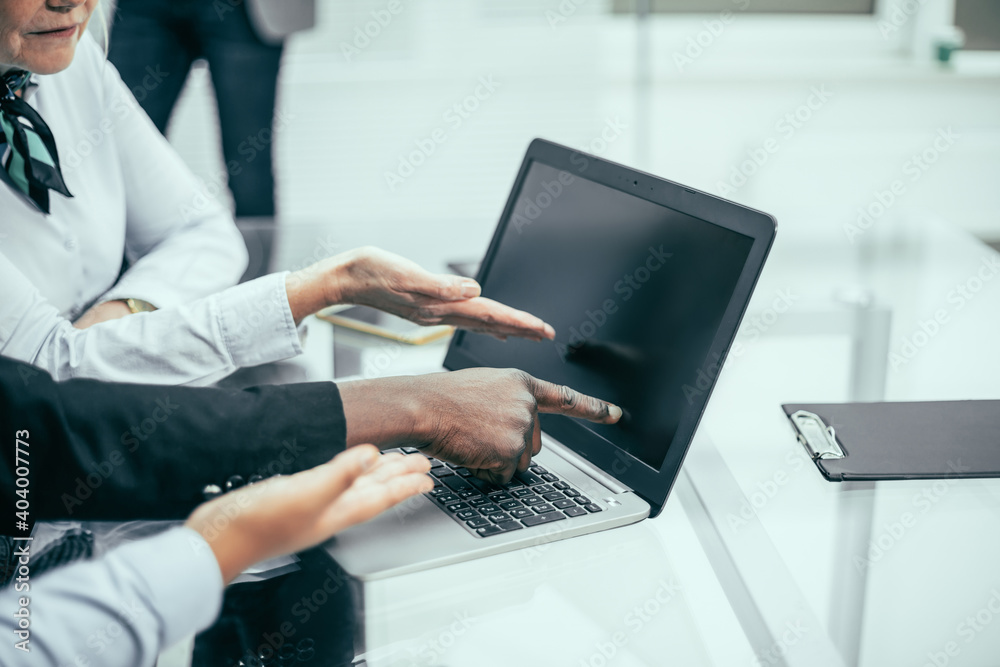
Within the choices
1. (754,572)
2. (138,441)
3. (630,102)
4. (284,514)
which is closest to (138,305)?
(138,441)

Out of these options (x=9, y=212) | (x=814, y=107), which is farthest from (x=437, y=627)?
(x=814, y=107)

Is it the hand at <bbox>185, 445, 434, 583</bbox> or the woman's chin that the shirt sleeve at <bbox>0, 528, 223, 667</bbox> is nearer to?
the hand at <bbox>185, 445, 434, 583</bbox>

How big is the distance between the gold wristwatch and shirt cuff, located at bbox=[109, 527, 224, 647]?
608mm

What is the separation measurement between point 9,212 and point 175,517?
546 millimetres

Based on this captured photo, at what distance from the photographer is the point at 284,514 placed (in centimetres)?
60

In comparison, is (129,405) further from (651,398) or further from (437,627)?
(651,398)

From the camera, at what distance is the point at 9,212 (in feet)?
3.61

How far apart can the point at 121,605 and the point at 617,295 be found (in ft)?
1.85

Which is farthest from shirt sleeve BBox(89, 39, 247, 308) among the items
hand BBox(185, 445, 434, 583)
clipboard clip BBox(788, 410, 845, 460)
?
clipboard clip BBox(788, 410, 845, 460)

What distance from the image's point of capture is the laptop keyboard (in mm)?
792

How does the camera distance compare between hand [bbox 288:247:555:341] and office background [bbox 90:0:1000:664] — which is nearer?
hand [bbox 288:247:555:341]

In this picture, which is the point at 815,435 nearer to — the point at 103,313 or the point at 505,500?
the point at 505,500

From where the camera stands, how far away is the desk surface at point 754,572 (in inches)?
26.1

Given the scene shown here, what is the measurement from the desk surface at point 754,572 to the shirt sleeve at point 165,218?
23cm
